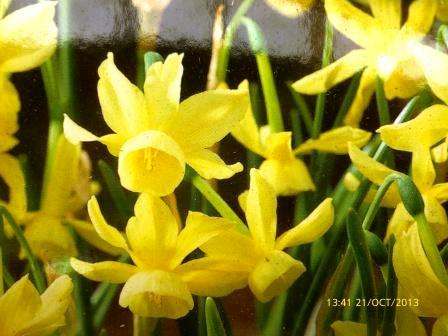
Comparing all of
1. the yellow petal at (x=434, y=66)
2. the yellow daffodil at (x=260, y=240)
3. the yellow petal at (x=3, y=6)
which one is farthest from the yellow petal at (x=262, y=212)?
the yellow petal at (x=3, y=6)

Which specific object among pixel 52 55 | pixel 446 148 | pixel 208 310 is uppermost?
pixel 52 55

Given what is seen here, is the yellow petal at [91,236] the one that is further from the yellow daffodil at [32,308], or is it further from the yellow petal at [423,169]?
the yellow petal at [423,169]

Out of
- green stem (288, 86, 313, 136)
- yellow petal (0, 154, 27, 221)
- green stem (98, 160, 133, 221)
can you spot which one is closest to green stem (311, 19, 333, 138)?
green stem (288, 86, 313, 136)

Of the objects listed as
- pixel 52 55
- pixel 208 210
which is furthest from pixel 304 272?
pixel 52 55

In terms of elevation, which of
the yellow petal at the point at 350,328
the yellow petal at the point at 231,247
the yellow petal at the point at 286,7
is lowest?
the yellow petal at the point at 350,328

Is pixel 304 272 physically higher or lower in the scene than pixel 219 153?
Answer: lower

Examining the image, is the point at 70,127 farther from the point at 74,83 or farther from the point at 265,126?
the point at 265,126
